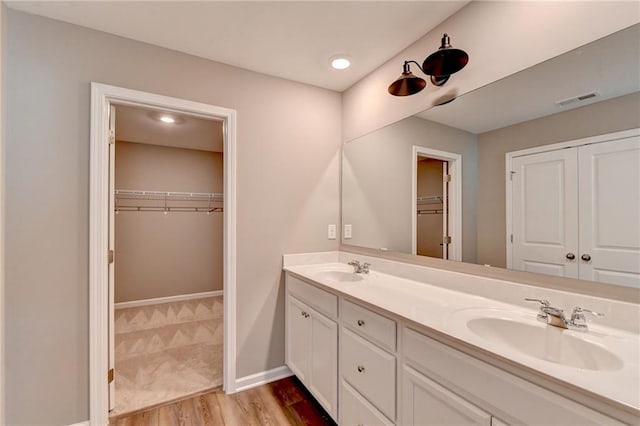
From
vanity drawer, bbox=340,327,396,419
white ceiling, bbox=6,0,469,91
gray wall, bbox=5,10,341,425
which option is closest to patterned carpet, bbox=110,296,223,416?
gray wall, bbox=5,10,341,425

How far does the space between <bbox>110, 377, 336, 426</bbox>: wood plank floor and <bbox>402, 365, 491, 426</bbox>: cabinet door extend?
2.75 feet

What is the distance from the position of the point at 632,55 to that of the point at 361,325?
1.52 meters

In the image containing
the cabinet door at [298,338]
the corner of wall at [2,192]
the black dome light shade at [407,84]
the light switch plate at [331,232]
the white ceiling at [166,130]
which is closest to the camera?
the corner of wall at [2,192]

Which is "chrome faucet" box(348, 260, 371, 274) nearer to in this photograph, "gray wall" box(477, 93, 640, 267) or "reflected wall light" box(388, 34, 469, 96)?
"gray wall" box(477, 93, 640, 267)

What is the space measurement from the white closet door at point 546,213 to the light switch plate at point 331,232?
4.59 ft

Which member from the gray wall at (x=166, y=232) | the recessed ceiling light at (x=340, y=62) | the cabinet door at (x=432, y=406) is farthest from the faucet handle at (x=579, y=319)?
the gray wall at (x=166, y=232)

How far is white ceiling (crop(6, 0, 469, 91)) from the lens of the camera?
4.95 ft

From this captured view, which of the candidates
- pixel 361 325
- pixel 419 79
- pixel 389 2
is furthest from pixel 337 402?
pixel 389 2

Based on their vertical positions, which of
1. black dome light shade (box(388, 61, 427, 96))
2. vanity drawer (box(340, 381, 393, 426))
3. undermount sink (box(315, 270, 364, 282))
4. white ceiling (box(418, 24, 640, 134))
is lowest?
vanity drawer (box(340, 381, 393, 426))

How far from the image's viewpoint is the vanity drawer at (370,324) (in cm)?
125

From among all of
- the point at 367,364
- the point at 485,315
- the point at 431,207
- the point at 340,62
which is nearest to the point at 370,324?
the point at 367,364

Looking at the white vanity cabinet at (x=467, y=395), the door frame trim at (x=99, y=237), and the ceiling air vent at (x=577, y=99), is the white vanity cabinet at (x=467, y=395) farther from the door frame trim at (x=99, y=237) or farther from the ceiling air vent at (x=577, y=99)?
the door frame trim at (x=99, y=237)

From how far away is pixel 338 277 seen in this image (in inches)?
85.3

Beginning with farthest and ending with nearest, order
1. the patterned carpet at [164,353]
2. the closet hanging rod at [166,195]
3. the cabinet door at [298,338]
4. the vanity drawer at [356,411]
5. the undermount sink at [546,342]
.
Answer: the closet hanging rod at [166,195] < the patterned carpet at [164,353] < the cabinet door at [298,338] < the vanity drawer at [356,411] < the undermount sink at [546,342]
